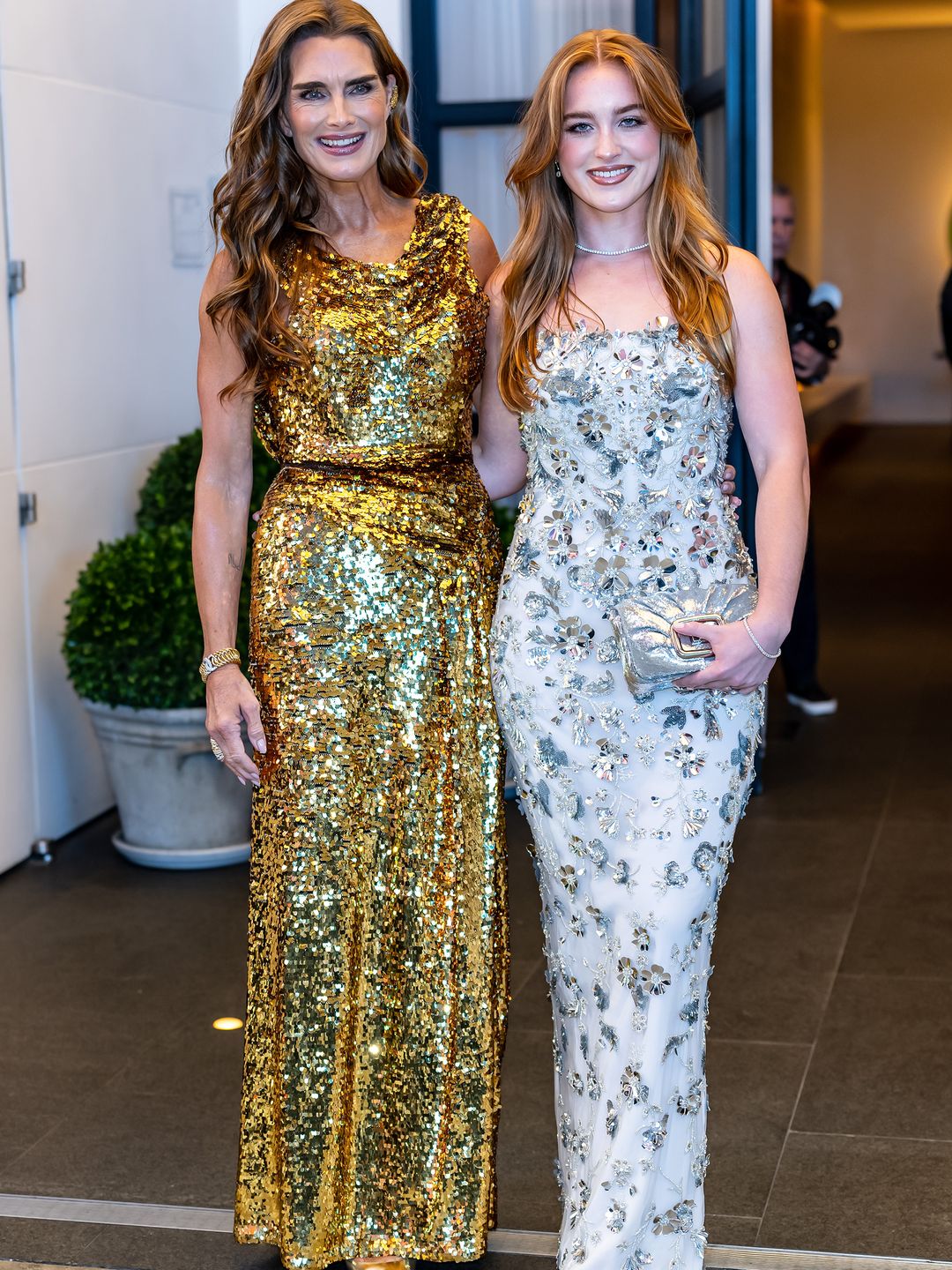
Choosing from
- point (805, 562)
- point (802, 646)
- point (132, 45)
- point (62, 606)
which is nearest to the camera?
point (62, 606)

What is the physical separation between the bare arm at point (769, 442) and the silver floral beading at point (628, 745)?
6 cm

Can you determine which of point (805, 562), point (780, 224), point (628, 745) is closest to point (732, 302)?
point (628, 745)

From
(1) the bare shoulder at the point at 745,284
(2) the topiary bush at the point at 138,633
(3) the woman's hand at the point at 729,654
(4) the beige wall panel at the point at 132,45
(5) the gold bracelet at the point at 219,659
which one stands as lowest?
(2) the topiary bush at the point at 138,633

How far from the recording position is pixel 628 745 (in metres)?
2.53

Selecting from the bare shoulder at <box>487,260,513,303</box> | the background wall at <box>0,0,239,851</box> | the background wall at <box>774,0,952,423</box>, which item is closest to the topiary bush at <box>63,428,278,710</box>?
the background wall at <box>0,0,239,851</box>

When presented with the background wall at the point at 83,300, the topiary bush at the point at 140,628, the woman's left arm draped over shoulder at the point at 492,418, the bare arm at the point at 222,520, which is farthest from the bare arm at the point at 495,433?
the background wall at the point at 83,300

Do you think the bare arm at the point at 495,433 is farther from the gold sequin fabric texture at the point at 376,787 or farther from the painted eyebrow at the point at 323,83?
the painted eyebrow at the point at 323,83

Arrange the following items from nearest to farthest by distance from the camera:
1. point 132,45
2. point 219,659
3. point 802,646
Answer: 1. point 219,659
2. point 132,45
3. point 802,646

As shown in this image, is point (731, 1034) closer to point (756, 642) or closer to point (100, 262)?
point (756, 642)

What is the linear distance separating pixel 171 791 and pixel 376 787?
244cm

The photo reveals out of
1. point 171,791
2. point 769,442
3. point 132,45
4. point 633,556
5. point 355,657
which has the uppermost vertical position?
point 132,45

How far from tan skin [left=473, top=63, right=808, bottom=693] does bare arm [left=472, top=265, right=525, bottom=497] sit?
18cm

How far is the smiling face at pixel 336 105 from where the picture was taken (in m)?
2.62

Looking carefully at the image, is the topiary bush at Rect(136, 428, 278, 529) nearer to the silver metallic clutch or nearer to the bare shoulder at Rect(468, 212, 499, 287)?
the bare shoulder at Rect(468, 212, 499, 287)
